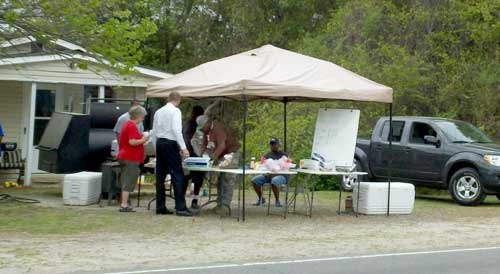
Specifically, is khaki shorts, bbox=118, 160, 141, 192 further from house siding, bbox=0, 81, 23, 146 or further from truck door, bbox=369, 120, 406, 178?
house siding, bbox=0, 81, 23, 146

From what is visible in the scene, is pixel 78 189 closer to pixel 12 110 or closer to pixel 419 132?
pixel 12 110

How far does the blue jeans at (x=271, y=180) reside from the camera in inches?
608

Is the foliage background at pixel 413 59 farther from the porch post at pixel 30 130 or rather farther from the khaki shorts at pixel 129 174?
the khaki shorts at pixel 129 174

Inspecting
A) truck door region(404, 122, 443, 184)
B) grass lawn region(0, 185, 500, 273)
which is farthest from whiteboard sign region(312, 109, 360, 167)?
truck door region(404, 122, 443, 184)

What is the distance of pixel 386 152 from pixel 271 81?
247 inches

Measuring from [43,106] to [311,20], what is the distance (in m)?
16.2

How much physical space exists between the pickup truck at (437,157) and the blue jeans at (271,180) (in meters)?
3.38

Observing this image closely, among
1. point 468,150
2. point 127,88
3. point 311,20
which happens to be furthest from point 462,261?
point 311,20

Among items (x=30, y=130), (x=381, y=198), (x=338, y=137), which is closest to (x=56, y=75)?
(x=30, y=130)

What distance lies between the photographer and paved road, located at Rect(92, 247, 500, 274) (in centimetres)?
961

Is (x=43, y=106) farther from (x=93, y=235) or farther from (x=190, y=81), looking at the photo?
(x=93, y=235)

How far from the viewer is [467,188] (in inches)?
701

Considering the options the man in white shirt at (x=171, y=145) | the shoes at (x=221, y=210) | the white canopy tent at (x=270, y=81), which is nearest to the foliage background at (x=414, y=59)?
the shoes at (x=221, y=210)

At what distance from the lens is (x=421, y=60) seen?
82.6 feet
